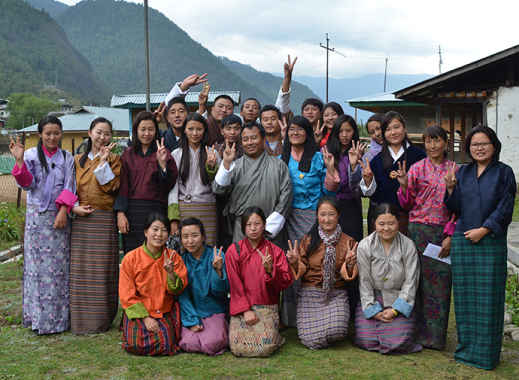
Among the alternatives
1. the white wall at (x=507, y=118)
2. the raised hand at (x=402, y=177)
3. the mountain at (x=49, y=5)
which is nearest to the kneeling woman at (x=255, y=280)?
the raised hand at (x=402, y=177)

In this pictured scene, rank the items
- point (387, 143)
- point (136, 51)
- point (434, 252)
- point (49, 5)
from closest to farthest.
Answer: point (434, 252) < point (387, 143) < point (136, 51) < point (49, 5)

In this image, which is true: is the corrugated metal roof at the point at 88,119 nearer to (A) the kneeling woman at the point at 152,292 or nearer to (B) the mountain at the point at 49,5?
(A) the kneeling woman at the point at 152,292

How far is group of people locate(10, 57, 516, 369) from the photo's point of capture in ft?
13.2

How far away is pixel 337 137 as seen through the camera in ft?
16.8

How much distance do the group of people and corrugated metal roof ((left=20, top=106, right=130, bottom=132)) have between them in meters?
30.0

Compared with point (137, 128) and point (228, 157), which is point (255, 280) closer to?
point (228, 157)

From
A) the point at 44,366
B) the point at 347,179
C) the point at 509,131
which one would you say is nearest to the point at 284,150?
the point at 347,179

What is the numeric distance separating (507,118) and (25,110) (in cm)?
5880

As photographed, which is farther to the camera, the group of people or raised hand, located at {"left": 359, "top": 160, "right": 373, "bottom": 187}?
raised hand, located at {"left": 359, "top": 160, "right": 373, "bottom": 187}


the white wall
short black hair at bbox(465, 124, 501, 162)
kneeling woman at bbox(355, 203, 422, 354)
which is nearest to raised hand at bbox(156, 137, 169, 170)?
kneeling woman at bbox(355, 203, 422, 354)

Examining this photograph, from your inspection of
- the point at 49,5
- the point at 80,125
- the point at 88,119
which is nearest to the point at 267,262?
the point at 80,125

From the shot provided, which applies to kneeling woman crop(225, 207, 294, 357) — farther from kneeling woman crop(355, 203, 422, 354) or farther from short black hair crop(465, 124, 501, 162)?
short black hair crop(465, 124, 501, 162)

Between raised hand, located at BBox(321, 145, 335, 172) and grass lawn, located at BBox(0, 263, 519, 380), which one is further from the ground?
raised hand, located at BBox(321, 145, 335, 172)

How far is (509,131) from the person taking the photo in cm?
1215
